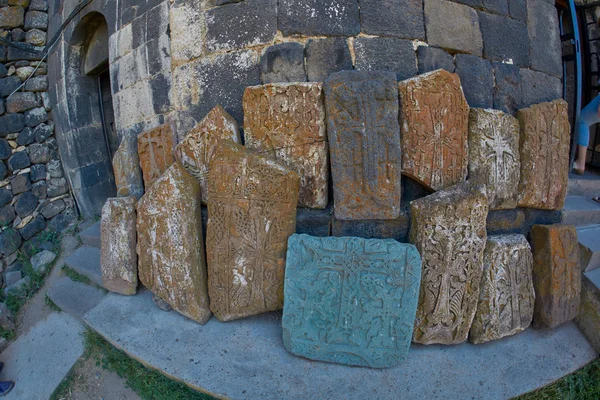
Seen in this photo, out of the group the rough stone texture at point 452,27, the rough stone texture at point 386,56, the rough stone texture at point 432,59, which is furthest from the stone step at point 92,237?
the rough stone texture at point 452,27

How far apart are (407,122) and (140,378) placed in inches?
78.4

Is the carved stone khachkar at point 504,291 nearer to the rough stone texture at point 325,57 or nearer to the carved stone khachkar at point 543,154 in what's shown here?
the carved stone khachkar at point 543,154

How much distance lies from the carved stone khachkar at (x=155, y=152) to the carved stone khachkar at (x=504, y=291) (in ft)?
6.70

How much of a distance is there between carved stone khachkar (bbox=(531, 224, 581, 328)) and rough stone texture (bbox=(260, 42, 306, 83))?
174 centimetres

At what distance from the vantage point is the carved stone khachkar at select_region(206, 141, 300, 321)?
6.27 feet

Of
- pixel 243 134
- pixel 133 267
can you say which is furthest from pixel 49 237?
pixel 243 134

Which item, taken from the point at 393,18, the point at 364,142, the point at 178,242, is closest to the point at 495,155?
the point at 364,142

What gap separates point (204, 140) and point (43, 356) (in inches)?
69.8

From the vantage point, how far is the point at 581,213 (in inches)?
105

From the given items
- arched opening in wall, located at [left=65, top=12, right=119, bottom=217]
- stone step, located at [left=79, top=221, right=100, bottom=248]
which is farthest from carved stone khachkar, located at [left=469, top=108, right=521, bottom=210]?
arched opening in wall, located at [left=65, top=12, right=119, bottom=217]

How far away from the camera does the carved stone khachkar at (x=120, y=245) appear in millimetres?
2283

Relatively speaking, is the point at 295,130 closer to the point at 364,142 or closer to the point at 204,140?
the point at 364,142

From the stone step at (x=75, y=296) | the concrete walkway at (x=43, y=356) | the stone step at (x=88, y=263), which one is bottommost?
the concrete walkway at (x=43, y=356)

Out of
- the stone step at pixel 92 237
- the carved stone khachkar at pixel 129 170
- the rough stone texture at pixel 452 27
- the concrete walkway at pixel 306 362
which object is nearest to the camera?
the concrete walkway at pixel 306 362
